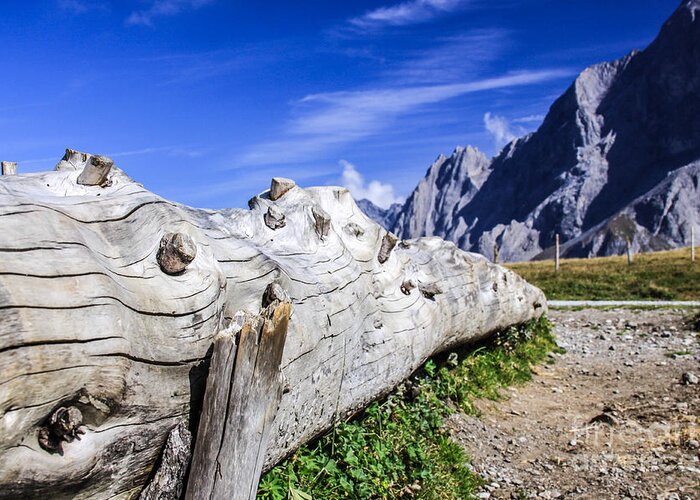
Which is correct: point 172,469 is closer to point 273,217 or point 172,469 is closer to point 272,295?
point 272,295

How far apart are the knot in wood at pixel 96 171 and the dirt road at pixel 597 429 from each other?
4.57 m

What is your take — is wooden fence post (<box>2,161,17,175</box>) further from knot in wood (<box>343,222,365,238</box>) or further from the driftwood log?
knot in wood (<box>343,222,365,238</box>)

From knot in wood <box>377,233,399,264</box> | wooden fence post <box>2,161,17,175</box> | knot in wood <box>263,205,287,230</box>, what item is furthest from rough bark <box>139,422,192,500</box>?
knot in wood <box>377,233,399,264</box>

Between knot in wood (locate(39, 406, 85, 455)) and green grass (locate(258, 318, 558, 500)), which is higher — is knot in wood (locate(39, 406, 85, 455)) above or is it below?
above

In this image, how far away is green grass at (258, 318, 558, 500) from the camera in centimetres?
484

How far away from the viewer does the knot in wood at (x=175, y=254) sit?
136 inches

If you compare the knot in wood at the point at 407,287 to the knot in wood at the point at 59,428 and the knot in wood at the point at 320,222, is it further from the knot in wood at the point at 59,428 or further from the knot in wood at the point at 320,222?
the knot in wood at the point at 59,428

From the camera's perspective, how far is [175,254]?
137 inches

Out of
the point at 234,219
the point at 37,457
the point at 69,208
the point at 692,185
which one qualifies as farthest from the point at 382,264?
the point at 692,185

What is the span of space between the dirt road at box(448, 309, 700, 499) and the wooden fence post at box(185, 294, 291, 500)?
322 centimetres

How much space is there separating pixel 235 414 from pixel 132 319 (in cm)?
85

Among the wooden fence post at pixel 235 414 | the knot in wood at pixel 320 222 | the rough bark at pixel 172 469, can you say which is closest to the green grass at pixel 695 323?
the knot in wood at pixel 320 222

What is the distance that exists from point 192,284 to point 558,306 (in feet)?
55.3

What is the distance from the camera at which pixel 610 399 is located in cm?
934
